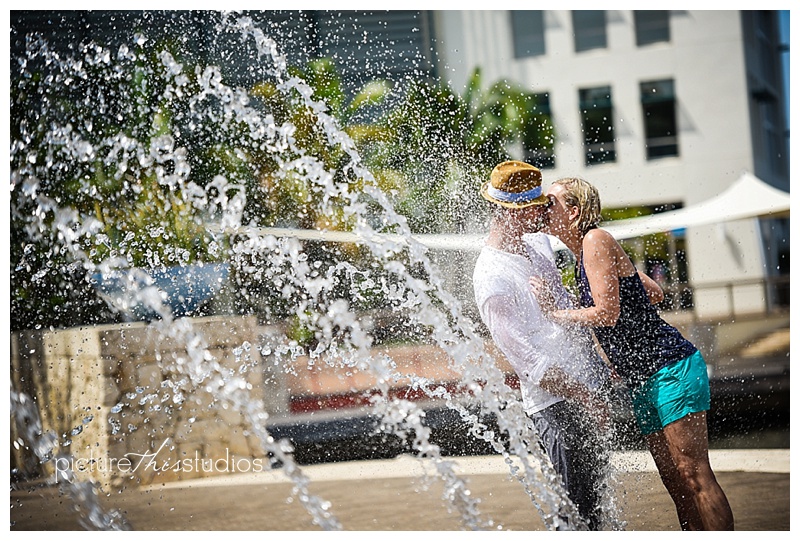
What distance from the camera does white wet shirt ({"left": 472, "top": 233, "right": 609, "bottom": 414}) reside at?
2600 mm

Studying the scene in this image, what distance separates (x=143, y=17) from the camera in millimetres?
3770

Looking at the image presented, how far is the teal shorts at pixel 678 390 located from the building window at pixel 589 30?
28.1 ft

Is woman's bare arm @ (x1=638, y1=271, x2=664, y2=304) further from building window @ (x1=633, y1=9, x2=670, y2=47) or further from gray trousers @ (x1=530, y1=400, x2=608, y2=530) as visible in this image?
building window @ (x1=633, y1=9, x2=670, y2=47)

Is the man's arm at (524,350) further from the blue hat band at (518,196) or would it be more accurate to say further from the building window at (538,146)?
the building window at (538,146)

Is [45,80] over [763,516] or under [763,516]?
over

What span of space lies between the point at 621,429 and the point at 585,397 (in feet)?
1.46

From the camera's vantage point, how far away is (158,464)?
165 inches

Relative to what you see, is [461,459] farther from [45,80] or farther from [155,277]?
[45,80]

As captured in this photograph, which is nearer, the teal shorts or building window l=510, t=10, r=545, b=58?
the teal shorts

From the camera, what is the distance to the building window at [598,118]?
886cm

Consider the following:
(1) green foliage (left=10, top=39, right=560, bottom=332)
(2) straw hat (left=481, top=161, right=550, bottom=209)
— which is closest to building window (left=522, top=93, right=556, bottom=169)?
(1) green foliage (left=10, top=39, right=560, bottom=332)

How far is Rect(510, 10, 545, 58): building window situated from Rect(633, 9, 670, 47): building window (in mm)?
1164

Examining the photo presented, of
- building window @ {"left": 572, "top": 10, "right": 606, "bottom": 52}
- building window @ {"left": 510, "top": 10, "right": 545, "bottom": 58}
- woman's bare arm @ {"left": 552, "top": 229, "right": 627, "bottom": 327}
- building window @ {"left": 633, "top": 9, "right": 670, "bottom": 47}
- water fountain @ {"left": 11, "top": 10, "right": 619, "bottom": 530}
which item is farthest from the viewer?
building window @ {"left": 572, "top": 10, "right": 606, "bottom": 52}
